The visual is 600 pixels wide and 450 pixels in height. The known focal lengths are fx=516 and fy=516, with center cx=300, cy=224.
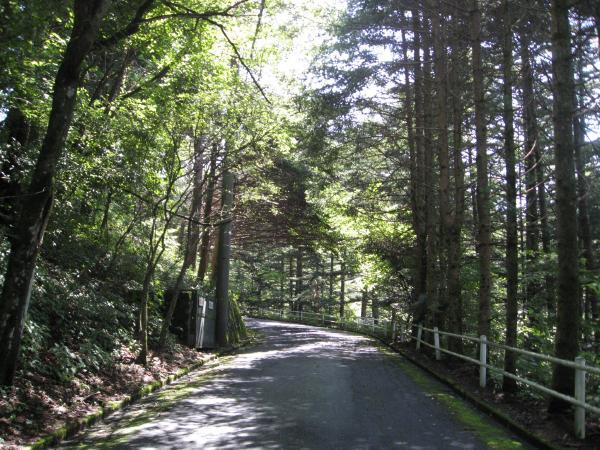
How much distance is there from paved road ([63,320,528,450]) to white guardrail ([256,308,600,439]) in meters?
1.16

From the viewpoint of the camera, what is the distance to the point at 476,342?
14.5 meters

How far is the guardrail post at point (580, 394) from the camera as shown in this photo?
5.82 meters

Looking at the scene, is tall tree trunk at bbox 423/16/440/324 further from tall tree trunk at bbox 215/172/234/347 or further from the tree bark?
the tree bark

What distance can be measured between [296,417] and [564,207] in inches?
189

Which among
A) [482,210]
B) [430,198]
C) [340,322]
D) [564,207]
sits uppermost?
[430,198]

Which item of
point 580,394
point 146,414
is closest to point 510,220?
point 580,394

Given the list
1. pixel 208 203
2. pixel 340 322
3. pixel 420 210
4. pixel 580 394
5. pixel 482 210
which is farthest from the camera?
pixel 340 322

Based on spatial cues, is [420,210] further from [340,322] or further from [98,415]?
[340,322]

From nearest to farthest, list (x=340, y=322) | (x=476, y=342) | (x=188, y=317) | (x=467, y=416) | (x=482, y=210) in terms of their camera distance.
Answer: (x=467, y=416) < (x=482, y=210) < (x=476, y=342) < (x=188, y=317) < (x=340, y=322)

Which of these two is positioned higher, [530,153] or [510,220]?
[530,153]

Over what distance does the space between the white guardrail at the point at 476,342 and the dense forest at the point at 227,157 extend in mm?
524

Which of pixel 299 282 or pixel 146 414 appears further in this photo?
pixel 299 282

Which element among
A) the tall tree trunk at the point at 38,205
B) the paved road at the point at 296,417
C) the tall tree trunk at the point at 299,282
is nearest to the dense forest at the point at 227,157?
the tall tree trunk at the point at 38,205

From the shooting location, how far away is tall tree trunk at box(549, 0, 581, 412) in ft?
22.7
